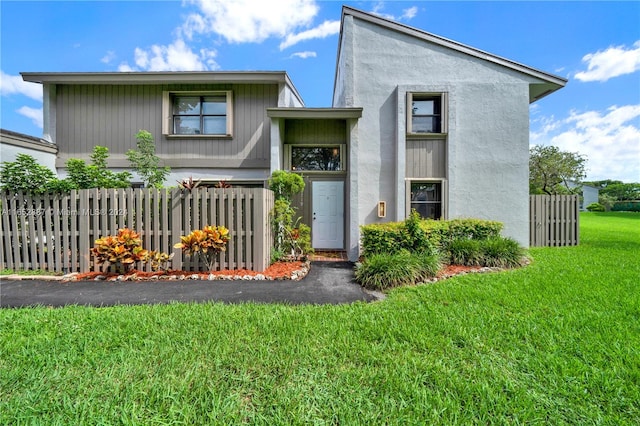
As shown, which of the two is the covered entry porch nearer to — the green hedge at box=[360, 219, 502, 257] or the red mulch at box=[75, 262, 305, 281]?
the green hedge at box=[360, 219, 502, 257]

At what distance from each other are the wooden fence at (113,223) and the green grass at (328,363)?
199cm

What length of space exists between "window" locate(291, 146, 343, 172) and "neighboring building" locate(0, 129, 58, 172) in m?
7.32

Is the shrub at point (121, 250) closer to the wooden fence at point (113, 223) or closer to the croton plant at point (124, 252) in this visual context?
the croton plant at point (124, 252)

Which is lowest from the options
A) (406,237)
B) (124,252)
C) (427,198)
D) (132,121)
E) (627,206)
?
(124,252)

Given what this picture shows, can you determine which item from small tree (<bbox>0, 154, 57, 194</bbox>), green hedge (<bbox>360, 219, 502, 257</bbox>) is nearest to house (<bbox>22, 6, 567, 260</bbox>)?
green hedge (<bbox>360, 219, 502, 257</bbox>)

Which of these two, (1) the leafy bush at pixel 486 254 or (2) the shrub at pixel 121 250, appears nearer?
(2) the shrub at pixel 121 250

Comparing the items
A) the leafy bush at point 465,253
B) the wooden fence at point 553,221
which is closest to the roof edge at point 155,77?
the leafy bush at point 465,253

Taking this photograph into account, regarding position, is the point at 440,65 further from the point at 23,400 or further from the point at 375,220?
the point at 23,400

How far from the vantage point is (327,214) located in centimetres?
760

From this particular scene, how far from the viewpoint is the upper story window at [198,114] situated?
26.0ft

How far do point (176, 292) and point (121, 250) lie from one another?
1.74 meters

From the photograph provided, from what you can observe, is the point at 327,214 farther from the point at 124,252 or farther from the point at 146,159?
the point at 146,159

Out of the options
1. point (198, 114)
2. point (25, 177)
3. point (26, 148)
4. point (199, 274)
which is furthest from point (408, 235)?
point (26, 148)

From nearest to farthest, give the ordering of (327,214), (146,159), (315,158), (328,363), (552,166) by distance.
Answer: (328,363)
(146,159)
(327,214)
(315,158)
(552,166)
